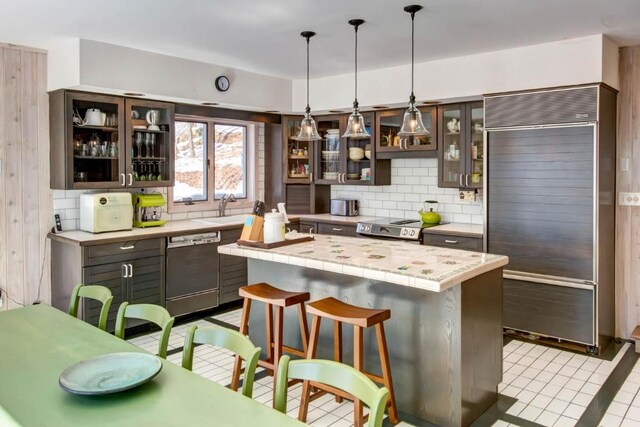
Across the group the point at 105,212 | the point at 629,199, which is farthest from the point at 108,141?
the point at 629,199

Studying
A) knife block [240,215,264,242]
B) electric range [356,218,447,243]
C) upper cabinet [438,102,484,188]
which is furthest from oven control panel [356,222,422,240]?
knife block [240,215,264,242]

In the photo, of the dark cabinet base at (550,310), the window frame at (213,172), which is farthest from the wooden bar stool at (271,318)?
the window frame at (213,172)

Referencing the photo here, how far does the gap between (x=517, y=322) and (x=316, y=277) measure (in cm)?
205

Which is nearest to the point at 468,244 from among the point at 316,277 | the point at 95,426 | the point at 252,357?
the point at 316,277

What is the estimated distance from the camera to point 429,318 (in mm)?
2979

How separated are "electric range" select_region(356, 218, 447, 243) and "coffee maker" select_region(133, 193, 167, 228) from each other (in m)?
2.08

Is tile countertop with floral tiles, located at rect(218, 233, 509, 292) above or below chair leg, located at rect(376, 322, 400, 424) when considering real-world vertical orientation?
above

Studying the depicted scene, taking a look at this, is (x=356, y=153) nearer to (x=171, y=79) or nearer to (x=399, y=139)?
(x=399, y=139)

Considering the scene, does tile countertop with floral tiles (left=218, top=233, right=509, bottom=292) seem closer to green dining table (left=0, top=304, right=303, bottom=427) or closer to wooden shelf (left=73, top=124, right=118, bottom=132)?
green dining table (left=0, top=304, right=303, bottom=427)

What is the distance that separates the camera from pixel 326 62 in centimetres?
507

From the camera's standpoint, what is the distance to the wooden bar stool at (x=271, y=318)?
325 centimetres

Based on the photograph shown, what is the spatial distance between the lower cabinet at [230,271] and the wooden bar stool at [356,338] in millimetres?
2376

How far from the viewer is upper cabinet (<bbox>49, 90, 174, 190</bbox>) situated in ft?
14.5

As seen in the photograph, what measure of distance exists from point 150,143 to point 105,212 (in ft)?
2.93
